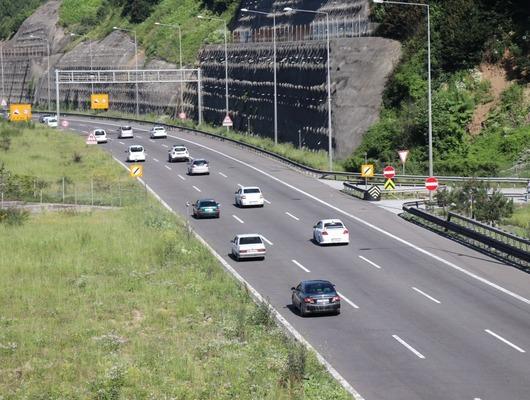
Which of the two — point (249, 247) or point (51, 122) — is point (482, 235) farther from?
point (51, 122)

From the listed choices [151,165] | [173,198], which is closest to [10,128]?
[151,165]

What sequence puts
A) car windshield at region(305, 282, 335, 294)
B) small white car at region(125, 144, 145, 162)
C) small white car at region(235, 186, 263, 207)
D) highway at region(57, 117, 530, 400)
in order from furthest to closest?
small white car at region(125, 144, 145, 162), small white car at region(235, 186, 263, 207), car windshield at region(305, 282, 335, 294), highway at region(57, 117, 530, 400)

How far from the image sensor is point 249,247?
50.1 m

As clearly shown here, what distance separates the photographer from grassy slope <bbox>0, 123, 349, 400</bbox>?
29.7m

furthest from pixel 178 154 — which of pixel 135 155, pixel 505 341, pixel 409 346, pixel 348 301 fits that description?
pixel 505 341

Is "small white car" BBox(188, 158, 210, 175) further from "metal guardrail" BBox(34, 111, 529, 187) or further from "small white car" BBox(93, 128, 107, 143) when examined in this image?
"small white car" BBox(93, 128, 107, 143)

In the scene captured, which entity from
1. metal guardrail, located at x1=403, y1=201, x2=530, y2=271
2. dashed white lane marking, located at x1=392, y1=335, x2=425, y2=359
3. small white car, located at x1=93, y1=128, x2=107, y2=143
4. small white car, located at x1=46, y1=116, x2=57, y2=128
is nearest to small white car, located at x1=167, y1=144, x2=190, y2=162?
small white car, located at x1=93, y1=128, x2=107, y2=143

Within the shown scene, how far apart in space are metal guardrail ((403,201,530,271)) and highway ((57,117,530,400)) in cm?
71

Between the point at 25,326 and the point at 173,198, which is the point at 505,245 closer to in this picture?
the point at 25,326

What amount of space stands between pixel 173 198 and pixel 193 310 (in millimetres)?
31451

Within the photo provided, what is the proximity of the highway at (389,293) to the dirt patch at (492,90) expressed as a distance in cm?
1387

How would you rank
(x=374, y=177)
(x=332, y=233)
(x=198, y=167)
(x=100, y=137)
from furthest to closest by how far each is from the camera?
(x=100, y=137) < (x=198, y=167) < (x=374, y=177) < (x=332, y=233)

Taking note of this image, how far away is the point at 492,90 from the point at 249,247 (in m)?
39.0

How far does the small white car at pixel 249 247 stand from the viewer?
50.1 meters
